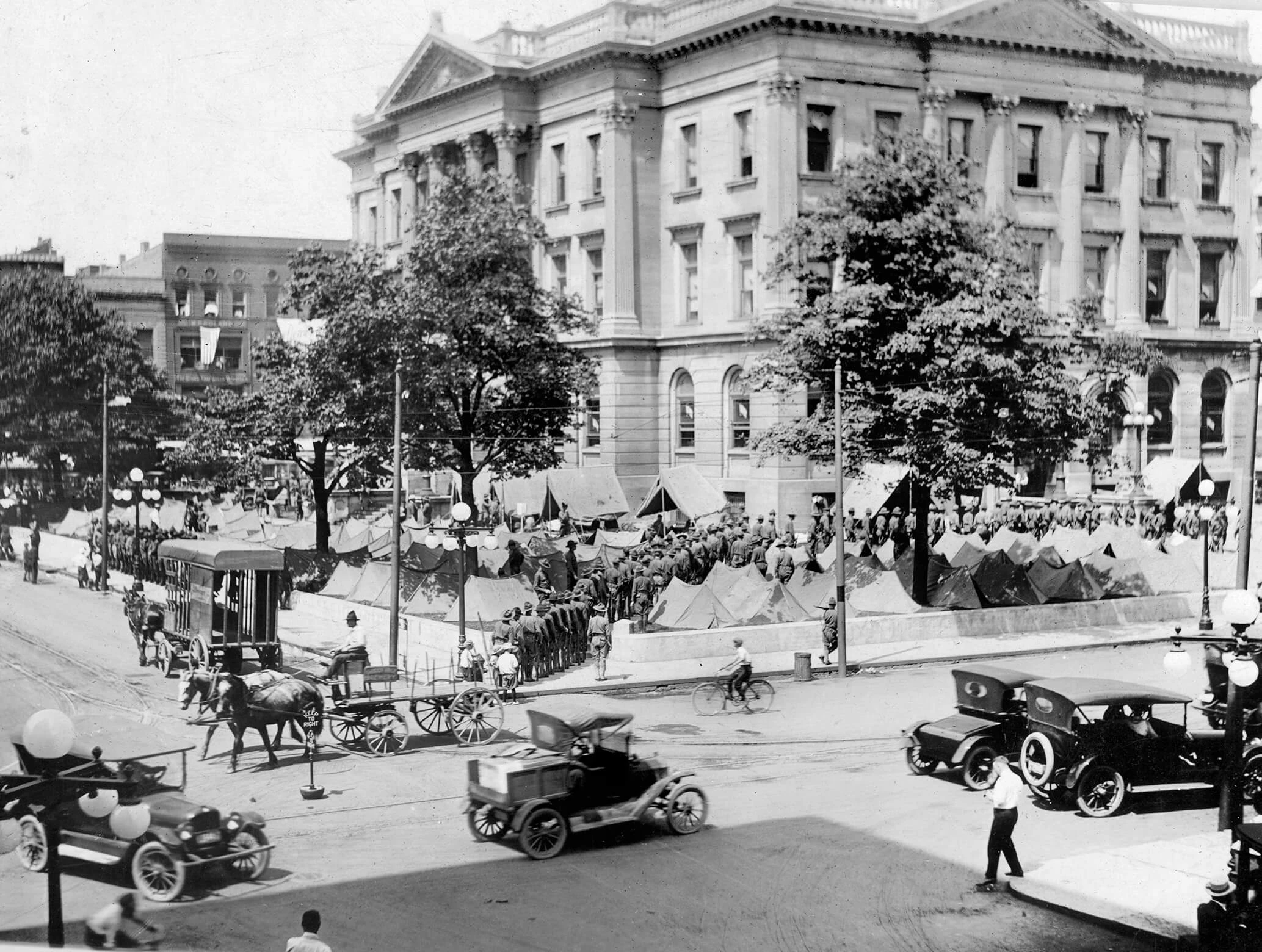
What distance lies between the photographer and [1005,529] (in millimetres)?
35875

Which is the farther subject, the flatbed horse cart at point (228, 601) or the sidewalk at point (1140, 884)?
the flatbed horse cart at point (228, 601)

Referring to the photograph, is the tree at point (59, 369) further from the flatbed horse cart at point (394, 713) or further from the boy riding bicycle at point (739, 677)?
the boy riding bicycle at point (739, 677)

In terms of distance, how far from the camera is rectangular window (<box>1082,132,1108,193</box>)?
4019 centimetres

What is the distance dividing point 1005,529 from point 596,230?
1879cm

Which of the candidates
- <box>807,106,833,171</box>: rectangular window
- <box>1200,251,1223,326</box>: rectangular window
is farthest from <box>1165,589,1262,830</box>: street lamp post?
<box>1200,251,1223,326</box>: rectangular window

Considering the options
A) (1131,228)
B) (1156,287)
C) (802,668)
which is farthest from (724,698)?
(1156,287)

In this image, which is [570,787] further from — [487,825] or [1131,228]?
[1131,228]

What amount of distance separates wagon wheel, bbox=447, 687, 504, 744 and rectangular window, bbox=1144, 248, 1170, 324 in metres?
32.3

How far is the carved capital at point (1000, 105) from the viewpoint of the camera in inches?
1561

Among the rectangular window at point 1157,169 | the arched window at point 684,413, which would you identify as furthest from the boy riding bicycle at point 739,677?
the rectangular window at point 1157,169

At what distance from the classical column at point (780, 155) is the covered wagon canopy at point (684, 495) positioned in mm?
6188

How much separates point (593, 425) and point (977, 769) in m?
33.1

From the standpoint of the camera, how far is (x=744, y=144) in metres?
43.1

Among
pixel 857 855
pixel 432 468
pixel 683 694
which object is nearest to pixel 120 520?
pixel 432 468
